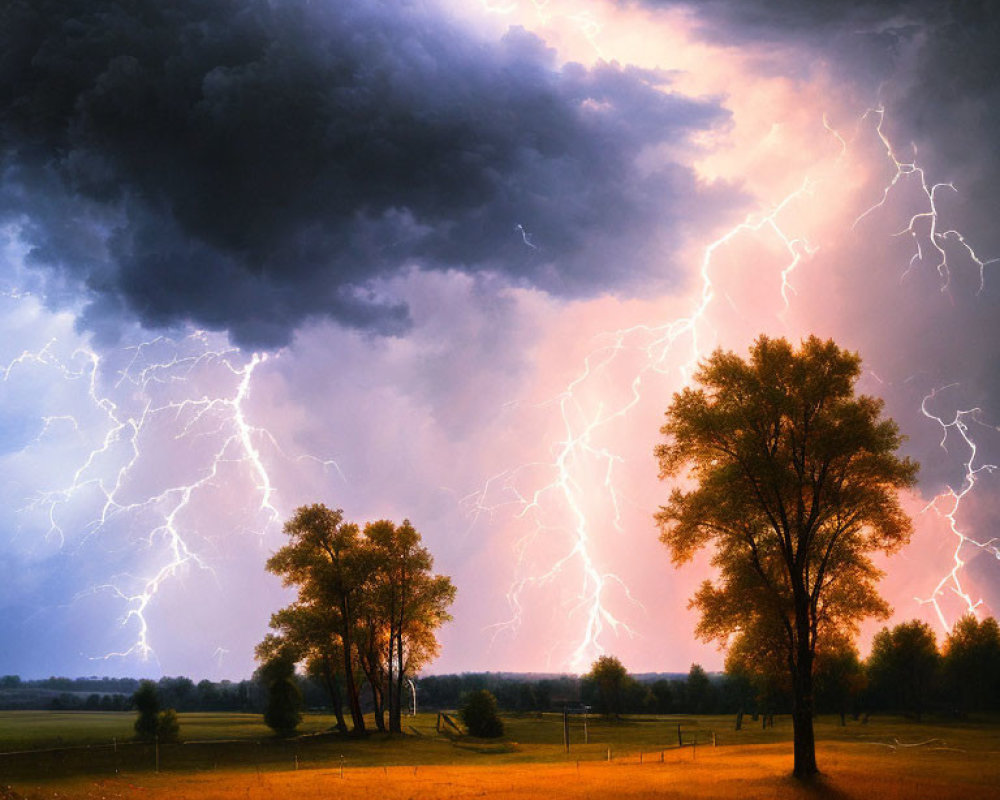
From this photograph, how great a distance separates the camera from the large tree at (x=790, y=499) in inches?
850

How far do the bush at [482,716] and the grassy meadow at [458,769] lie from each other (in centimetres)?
440

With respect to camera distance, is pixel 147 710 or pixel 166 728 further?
pixel 147 710

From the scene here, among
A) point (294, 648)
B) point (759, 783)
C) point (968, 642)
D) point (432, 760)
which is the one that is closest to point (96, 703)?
point (294, 648)

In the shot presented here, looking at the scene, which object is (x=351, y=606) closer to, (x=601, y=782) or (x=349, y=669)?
(x=349, y=669)

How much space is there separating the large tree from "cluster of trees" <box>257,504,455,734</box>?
86.0ft

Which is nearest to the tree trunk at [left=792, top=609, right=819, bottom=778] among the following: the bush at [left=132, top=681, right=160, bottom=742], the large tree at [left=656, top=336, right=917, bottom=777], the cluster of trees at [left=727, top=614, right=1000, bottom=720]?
the large tree at [left=656, top=336, right=917, bottom=777]

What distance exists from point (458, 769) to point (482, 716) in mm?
22646

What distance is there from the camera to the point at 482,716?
48.8 metres

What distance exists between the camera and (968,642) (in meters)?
74.4

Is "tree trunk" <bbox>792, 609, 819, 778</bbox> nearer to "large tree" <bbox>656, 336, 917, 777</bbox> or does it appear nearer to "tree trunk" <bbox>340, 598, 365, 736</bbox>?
"large tree" <bbox>656, 336, 917, 777</bbox>

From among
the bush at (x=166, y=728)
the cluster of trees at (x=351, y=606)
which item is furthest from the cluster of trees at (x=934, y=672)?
the bush at (x=166, y=728)

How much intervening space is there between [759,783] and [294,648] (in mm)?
31526

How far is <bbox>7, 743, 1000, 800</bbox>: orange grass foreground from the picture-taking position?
18969mm

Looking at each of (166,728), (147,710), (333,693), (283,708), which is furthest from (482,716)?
(147,710)
